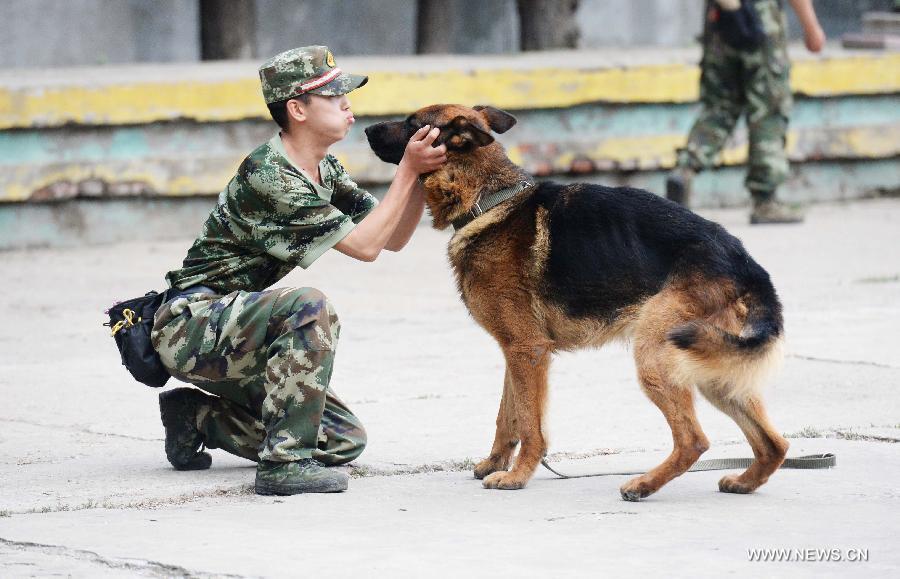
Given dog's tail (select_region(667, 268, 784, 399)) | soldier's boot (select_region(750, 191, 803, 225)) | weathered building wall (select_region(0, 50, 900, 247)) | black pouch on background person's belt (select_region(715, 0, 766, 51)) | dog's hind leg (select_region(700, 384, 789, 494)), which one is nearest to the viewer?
dog's tail (select_region(667, 268, 784, 399))

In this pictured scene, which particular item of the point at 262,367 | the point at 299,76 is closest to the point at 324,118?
the point at 299,76

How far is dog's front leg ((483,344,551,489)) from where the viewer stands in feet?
15.4

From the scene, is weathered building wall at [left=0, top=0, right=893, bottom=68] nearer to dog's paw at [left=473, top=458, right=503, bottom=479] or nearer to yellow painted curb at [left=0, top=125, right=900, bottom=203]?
yellow painted curb at [left=0, top=125, right=900, bottom=203]

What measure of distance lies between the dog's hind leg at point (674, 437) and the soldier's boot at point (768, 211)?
23.0 ft

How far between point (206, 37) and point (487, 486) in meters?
11.1

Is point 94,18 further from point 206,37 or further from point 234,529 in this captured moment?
point 234,529

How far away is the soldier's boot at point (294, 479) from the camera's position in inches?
181

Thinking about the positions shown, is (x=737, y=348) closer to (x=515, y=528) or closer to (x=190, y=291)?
(x=515, y=528)

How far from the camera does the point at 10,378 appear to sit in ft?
21.6

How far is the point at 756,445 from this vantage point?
459cm

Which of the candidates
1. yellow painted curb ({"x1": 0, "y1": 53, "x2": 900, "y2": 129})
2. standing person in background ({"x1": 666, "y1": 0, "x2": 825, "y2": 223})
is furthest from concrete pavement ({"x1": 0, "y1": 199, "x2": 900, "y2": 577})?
standing person in background ({"x1": 666, "y1": 0, "x2": 825, "y2": 223})

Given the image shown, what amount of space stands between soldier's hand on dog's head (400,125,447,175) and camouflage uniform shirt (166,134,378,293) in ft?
0.87

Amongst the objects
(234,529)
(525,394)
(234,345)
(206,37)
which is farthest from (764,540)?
(206,37)

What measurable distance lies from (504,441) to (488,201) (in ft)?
2.54
